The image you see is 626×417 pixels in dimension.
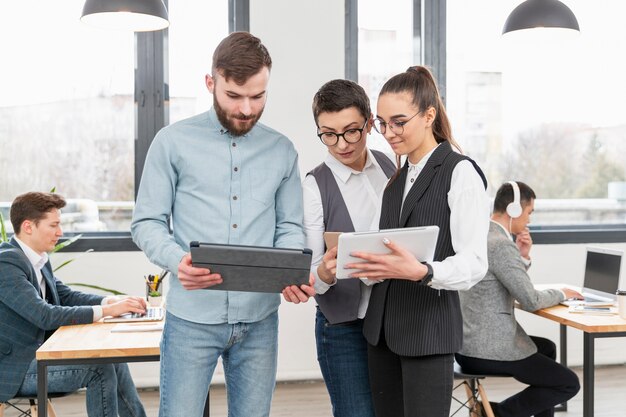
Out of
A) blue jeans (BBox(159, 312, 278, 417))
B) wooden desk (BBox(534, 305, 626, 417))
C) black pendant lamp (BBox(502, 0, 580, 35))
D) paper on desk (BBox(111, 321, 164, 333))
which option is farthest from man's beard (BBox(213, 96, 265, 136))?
black pendant lamp (BBox(502, 0, 580, 35))

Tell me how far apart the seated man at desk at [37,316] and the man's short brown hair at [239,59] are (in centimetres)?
172

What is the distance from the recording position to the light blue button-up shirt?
5.80 ft

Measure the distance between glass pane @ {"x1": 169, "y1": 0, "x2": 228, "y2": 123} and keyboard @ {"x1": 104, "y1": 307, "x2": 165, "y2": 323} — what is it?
1890 millimetres

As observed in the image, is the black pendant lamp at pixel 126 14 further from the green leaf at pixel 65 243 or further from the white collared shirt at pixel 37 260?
the green leaf at pixel 65 243

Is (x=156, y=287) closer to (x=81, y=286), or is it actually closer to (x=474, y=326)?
(x=81, y=286)

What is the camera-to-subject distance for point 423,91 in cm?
184

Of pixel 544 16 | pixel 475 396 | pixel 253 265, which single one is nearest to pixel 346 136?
pixel 253 265

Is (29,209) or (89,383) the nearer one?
(89,383)

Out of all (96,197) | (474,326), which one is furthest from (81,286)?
(474,326)

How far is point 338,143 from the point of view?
2025 mm

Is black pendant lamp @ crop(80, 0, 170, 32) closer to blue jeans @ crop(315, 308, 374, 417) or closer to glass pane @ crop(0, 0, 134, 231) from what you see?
glass pane @ crop(0, 0, 134, 231)

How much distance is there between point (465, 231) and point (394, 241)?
197mm

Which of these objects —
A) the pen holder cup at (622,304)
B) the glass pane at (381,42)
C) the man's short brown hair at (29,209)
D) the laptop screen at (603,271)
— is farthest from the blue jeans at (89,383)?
the glass pane at (381,42)

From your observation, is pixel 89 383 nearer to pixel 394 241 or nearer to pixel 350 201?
pixel 350 201
